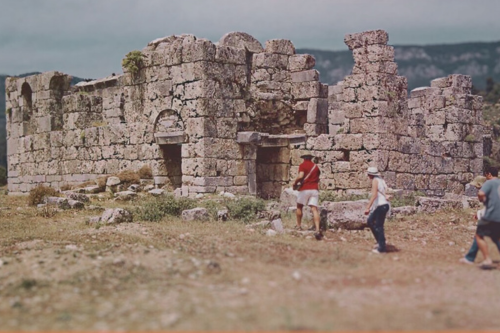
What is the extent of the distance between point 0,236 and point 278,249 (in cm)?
573

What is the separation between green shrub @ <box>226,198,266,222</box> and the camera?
1471 cm

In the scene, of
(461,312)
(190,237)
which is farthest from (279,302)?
(190,237)

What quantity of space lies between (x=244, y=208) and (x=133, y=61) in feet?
22.6

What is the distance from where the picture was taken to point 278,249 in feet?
35.8

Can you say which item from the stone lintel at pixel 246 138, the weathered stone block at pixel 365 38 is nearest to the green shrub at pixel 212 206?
the stone lintel at pixel 246 138

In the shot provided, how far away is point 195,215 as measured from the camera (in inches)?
561

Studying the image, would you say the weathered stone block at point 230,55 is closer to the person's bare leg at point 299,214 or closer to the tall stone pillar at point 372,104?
the tall stone pillar at point 372,104

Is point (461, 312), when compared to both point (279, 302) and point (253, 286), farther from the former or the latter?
point (253, 286)

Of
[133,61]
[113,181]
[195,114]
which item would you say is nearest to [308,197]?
[195,114]

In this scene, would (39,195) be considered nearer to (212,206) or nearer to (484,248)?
(212,206)

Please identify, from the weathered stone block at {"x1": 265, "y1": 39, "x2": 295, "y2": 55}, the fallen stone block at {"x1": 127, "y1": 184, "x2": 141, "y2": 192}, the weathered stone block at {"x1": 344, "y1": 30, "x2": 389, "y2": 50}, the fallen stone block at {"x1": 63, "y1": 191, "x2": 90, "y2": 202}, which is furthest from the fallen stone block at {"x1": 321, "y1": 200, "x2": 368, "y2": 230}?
the fallen stone block at {"x1": 63, "y1": 191, "x2": 90, "y2": 202}

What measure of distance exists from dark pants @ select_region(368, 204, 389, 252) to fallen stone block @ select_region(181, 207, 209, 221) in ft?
13.6

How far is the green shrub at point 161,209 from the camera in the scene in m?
14.5

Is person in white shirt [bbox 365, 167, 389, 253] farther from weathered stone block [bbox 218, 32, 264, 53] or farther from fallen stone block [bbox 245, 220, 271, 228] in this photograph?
weathered stone block [bbox 218, 32, 264, 53]
